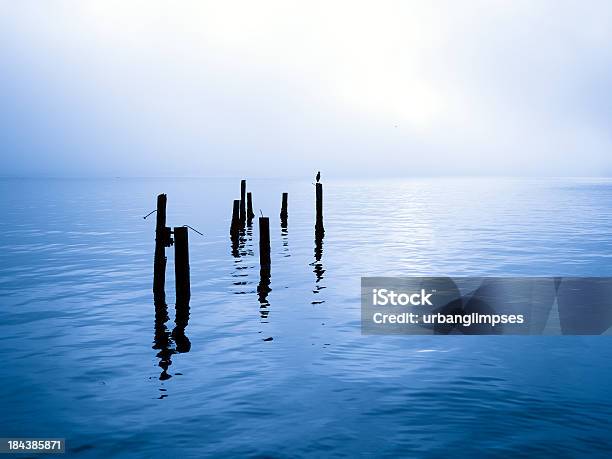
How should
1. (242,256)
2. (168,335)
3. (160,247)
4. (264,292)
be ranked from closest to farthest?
(168,335)
(160,247)
(264,292)
(242,256)

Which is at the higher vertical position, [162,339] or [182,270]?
[182,270]

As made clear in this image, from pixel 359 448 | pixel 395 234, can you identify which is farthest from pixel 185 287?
pixel 395 234

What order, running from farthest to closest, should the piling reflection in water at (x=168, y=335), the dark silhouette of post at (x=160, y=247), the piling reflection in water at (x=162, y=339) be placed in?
the dark silhouette of post at (x=160, y=247), the piling reflection in water at (x=168, y=335), the piling reflection in water at (x=162, y=339)

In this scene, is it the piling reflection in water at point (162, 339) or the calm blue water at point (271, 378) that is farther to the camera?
the piling reflection in water at point (162, 339)

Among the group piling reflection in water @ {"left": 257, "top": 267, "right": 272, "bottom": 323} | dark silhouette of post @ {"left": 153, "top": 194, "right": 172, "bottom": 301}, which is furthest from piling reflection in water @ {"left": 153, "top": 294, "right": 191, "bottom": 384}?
piling reflection in water @ {"left": 257, "top": 267, "right": 272, "bottom": 323}

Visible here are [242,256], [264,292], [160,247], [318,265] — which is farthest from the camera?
[242,256]

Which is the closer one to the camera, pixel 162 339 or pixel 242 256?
pixel 162 339

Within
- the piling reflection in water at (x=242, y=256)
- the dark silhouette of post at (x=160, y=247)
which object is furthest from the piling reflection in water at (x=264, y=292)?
the dark silhouette of post at (x=160, y=247)

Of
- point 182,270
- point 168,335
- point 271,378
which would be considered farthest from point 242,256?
point 271,378

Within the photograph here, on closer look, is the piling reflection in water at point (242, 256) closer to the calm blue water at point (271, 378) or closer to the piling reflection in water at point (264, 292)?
the calm blue water at point (271, 378)

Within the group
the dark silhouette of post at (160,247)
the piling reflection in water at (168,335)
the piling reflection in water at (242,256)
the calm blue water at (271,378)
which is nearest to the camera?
the calm blue water at (271,378)

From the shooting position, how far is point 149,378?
12.3m

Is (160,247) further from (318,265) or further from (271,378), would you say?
(318,265)

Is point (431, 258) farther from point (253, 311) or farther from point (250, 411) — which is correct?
point (250, 411)
